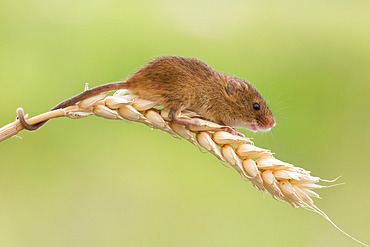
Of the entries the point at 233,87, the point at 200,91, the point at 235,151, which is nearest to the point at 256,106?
the point at 233,87

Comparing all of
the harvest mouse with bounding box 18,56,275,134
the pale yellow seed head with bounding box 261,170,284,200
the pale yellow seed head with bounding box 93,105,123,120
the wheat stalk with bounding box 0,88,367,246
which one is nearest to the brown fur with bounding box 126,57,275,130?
the harvest mouse with bounding box 18,56,275,134

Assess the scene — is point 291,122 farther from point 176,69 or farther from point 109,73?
point 176,69

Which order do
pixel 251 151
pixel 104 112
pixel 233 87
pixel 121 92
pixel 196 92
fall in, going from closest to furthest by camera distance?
pixel 104 112 < pixel 251 151 < pixel 121 92 < pixel 196 92 < pixel 233 87

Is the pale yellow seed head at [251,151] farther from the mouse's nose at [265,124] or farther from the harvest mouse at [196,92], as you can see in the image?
the mouse's nose at [265,124]

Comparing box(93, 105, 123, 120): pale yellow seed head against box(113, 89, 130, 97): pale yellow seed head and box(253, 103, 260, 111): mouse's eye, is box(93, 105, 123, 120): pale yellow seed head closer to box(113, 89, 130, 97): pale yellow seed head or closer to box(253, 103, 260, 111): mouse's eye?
box(113, 89, 130, 97): pale yellow seed head

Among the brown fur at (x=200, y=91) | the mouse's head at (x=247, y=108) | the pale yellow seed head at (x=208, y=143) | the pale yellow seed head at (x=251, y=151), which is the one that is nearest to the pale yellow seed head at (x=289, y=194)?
the pale yellow seed head at (x=251, y=151)

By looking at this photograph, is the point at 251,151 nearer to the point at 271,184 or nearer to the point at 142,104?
the point at 271,184
